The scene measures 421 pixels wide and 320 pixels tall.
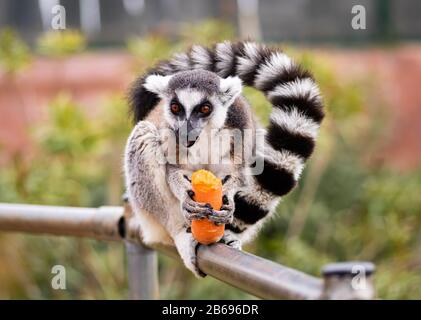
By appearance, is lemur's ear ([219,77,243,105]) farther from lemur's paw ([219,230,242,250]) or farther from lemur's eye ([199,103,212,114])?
lemur's paw ([219,230,242,250])

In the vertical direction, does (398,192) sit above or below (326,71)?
below

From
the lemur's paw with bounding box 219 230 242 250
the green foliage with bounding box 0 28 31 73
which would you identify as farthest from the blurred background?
the lemur's paw with bounding box 219 230 242 250

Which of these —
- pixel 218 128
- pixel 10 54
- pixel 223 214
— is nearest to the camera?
pixel 223 214

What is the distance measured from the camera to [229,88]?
80.0 inches

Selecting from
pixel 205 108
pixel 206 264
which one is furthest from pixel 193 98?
pixel 206 264

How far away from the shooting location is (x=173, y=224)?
2021mm

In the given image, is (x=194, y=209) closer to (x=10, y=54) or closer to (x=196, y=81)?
(x=196, y=81)

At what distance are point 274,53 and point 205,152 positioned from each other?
0.37 metres

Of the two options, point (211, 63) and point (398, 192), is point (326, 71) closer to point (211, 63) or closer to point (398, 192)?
point (398, 192)

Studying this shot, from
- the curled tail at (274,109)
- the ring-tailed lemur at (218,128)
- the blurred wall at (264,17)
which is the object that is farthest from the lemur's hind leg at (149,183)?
the blurred wall at (264,17)

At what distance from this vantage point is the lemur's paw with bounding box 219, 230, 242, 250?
1872 millimetres

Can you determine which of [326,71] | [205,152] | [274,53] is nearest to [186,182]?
[205,152]

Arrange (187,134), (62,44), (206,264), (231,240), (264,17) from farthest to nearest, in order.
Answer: (264,17) → (62,44) → (187,134) → (231,240) → (206,264)

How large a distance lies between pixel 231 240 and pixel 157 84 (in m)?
0.49
